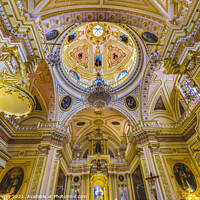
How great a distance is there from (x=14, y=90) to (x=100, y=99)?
16.9ft

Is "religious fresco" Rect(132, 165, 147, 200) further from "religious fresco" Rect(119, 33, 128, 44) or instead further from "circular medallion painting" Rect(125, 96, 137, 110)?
"religious fresco" Rect(119, 33, 128, 44)

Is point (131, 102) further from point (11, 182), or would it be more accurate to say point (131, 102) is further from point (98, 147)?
point (11, 182)

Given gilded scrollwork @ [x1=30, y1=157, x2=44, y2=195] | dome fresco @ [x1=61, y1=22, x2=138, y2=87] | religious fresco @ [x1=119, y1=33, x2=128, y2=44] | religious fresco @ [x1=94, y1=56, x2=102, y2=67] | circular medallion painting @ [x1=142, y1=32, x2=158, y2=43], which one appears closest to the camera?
gilded scrollwork @ [x1=30, y1=157, x2=44, y2=195]

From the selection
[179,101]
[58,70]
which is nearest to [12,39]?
[58,70]

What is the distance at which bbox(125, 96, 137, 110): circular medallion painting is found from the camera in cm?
1231

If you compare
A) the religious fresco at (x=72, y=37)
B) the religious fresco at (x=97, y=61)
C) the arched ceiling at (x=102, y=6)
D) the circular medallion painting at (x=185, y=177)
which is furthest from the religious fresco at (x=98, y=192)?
the arched ceiling at (x=102, y=6)

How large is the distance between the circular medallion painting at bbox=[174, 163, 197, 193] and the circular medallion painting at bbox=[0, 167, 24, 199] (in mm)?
8857

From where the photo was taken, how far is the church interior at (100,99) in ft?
16.4

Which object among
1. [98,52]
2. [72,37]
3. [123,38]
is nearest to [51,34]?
[72,37]

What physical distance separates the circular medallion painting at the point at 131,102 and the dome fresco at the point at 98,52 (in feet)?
6.38

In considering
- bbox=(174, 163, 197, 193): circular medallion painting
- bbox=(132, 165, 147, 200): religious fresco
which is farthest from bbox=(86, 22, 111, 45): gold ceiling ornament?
bbox=(174, 163, 197, 193): circular medallion painting

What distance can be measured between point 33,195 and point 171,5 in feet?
34.6

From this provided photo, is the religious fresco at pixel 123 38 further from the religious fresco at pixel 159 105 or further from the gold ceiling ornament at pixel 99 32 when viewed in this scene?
the religious fresco at pixel 159 105

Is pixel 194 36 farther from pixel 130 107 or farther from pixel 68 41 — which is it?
pixel 68 41
